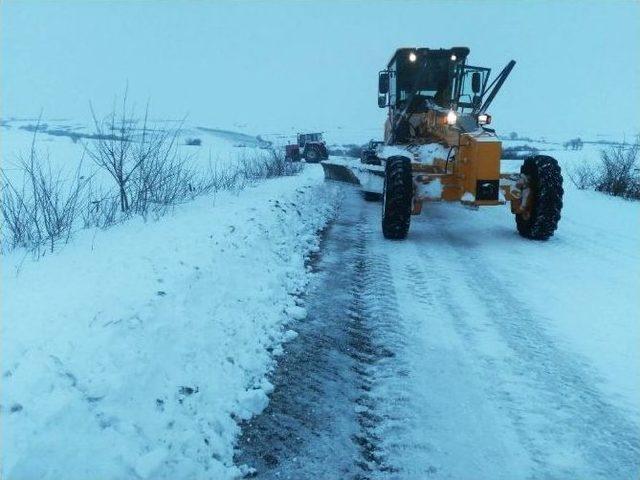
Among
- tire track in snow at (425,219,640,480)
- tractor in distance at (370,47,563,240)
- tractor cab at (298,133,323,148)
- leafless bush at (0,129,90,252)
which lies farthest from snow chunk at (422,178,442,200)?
tractor cab at (298,133,323,148)

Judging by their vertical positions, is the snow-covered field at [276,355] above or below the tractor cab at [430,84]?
below

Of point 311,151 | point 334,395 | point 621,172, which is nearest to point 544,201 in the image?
point 334,395

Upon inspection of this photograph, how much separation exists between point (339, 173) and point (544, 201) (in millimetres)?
4889

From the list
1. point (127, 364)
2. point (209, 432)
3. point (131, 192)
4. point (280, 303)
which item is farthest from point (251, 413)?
point (131, 192)

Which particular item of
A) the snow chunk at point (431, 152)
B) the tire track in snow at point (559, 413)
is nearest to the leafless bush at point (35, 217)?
the tire track in snow at point (559, 413)

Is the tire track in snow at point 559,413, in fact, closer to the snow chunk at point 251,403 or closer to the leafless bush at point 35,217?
the snow chunk at point 251,403

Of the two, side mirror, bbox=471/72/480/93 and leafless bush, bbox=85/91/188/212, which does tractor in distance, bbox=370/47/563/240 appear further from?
leafless bush, bbox=85/91/188/212

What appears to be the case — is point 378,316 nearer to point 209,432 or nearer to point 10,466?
point 209,432

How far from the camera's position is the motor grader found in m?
7.76

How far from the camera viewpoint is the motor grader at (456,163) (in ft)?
25.5

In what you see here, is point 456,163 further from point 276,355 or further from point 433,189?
point 276,355

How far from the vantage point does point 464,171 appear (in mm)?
7902

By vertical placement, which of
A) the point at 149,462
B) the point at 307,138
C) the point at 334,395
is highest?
the point at 307,138

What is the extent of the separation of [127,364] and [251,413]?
0.79 m
